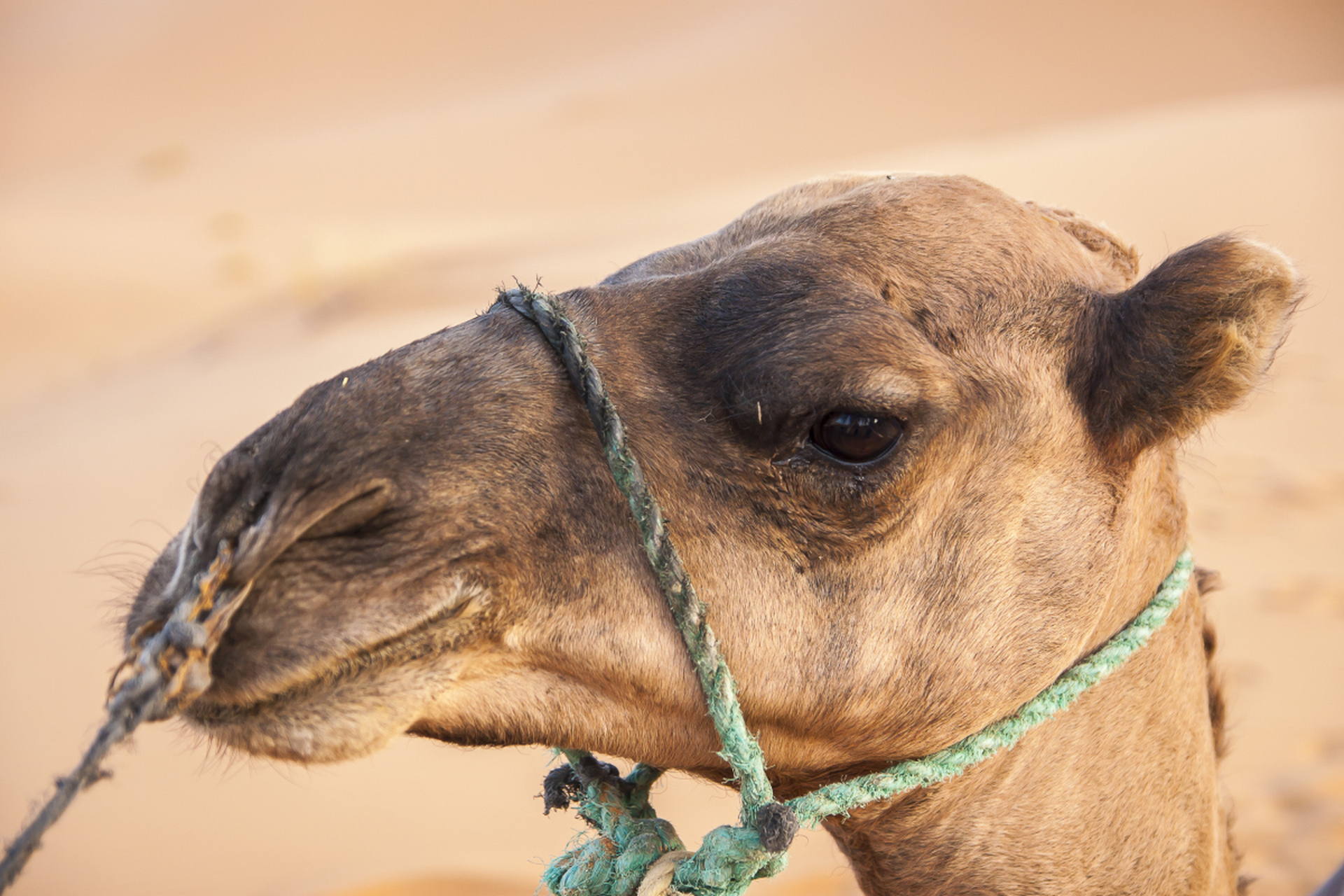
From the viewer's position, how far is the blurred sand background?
16.2 feet

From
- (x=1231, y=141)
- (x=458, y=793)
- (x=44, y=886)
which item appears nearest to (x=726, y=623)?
(x=458, y=793)

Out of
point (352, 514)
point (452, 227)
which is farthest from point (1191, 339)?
point (452, 227)

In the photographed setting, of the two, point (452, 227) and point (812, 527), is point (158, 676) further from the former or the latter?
point (452, 227)

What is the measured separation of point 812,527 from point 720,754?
35 centimetres

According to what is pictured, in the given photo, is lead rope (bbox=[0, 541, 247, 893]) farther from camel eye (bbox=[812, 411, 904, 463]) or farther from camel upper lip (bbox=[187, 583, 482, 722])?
camel eye (bbox=[812, 411, 904, 463])

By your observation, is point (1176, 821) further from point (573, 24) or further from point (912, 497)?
point (573, 24)

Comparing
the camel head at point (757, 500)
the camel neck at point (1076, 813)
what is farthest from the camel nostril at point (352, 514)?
the camel neck at point (1076, 813)

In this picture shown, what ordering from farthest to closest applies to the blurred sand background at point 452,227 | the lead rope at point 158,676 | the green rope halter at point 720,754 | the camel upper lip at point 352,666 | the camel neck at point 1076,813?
the blurred sand background at point 452,227, the camel neck at point 1076,813, the green rope halter at point 720,754, the camel upper lip at point 352,666, the lead rope at point 158,676

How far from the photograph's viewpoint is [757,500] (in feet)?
5.12

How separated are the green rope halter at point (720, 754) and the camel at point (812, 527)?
0.13 ft

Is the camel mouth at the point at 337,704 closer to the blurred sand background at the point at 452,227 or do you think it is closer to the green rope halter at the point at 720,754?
the blurred sand background at the point at 452,227

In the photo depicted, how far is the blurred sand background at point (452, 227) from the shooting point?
4926 mm

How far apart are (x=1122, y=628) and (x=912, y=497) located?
1.81ft

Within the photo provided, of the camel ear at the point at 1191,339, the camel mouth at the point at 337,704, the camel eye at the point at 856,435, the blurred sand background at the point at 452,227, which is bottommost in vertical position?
the camel mouth at the point at 337,704
